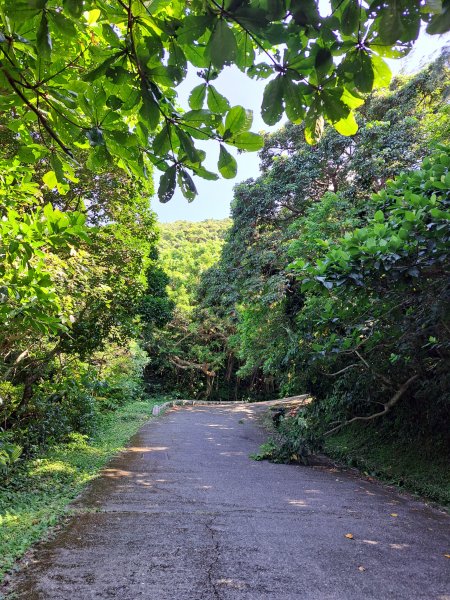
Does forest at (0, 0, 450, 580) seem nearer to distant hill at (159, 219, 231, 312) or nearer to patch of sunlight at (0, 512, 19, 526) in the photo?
patch of sunlight at (0, 512, 19, 526)

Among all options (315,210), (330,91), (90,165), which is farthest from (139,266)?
(330,91)

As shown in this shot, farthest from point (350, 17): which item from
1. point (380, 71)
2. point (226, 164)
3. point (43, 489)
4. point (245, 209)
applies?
point (245, 209)

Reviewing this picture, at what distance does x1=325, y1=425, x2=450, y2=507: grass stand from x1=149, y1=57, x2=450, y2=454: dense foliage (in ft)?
0.96

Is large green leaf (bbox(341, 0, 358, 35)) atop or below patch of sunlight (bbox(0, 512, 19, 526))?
atop

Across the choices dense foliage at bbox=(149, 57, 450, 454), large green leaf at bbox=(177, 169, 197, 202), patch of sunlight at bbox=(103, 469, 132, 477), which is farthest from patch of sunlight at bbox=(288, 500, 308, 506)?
large green leaf at bbox=(177, 169, 197, 202)

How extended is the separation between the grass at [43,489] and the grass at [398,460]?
14.6 feet

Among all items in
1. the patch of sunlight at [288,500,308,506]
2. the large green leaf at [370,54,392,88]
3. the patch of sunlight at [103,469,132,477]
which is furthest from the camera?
the patch of sunlight at [103,469,132,477]

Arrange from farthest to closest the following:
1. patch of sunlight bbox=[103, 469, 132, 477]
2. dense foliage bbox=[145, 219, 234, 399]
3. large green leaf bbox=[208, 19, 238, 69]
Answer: dense foliage bbox=[145, 219, 234, 399], patch of sunlight bbox=[103, 469, 132, 477], large green leaf bbox=[208, 19, 238, 69]

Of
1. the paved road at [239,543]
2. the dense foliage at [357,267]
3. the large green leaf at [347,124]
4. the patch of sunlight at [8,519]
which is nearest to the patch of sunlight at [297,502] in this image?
the paved road at [239,543]

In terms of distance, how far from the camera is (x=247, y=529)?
3830mm

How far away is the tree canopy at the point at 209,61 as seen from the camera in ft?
3.23

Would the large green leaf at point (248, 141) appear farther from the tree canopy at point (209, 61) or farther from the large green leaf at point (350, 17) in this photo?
the large green leaf at point (350, 17)

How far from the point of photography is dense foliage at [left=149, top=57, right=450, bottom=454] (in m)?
3.80

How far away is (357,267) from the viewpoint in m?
3.77
